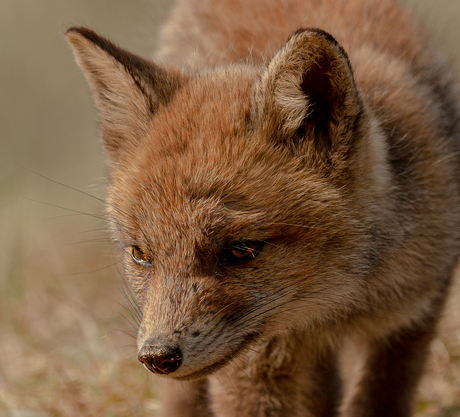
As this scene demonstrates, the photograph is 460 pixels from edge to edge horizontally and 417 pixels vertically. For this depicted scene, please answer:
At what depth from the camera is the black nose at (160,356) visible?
10.2ft

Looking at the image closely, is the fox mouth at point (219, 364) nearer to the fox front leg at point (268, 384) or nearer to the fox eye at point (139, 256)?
the fox front leg at point (268, 384)

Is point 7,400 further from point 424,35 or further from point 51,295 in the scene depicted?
point 424,35

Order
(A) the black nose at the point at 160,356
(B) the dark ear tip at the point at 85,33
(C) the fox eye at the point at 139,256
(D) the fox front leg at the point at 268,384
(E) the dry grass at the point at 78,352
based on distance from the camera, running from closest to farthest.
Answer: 1. (A) the black nose at the point at 160,356
2. (C) the fox eye at the point at 139,256
3. (B) the dark ear tip at the point at 85,33
4. (D) the fox front leg at the point at 268,384
5. (E) the dry grass at the point at 78,352

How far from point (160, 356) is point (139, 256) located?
0.80 meters

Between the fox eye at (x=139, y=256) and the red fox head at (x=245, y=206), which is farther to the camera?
the fox eye at (x=139, y=256)

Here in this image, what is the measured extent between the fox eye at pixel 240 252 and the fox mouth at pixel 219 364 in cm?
46

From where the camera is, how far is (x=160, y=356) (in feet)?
10.2

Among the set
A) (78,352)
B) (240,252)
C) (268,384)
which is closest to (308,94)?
(240,252)

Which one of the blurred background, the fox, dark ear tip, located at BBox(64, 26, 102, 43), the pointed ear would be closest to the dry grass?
the blurred background

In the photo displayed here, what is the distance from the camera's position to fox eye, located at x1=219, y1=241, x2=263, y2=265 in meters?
3.41

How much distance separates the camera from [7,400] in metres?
5.25

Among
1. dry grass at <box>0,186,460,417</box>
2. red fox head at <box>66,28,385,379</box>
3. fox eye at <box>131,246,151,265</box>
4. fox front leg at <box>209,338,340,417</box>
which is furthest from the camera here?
dry grass at <box>0,186,460,417</box>

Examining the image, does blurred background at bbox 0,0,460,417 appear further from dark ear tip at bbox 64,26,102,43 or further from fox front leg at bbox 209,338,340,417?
fox front leg at bbox 209,338,340,417

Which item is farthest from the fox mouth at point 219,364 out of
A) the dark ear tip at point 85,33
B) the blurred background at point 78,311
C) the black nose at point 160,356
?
the dark ear tip at point 85,33
